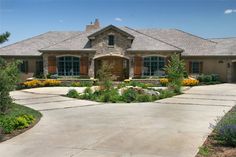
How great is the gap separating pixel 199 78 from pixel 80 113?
18690mm

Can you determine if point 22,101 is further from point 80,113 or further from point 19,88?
point 19,88

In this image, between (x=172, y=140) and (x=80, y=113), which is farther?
(x=80, y=113)

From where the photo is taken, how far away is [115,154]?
32.3ft

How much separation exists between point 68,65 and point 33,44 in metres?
7.01

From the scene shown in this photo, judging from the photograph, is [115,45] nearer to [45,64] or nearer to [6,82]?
[45,64]

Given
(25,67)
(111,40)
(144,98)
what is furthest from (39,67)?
(144,98)

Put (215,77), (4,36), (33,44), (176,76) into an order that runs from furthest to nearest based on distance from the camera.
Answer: (33,44) < (215,77) < (176,76) < (4,36)

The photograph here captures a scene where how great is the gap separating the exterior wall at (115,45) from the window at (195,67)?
6.34 metres

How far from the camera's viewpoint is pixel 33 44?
40219 mm

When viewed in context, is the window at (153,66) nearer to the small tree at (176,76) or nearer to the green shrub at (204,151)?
the small tree at (176,76)

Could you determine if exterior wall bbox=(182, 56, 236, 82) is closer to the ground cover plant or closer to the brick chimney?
the brick chimney

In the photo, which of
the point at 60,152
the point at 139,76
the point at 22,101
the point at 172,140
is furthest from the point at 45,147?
the point at 139,76

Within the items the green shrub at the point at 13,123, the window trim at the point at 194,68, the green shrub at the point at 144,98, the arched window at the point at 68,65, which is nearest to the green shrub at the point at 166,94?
the green shrub at the point at 144,98

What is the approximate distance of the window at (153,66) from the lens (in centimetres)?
3434
